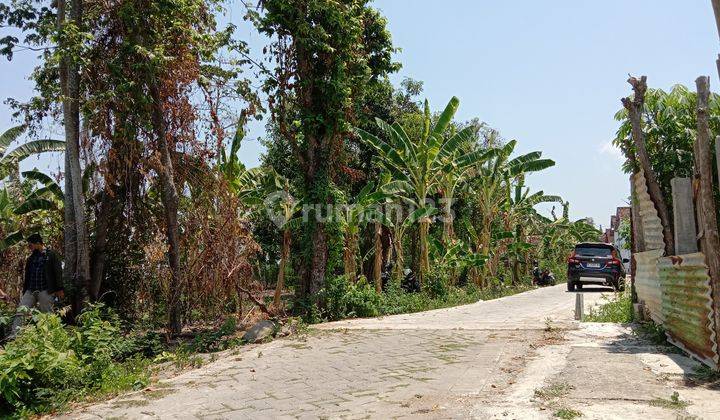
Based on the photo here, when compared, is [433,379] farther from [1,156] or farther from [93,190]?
[1,156]

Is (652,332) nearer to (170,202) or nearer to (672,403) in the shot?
(672,403)

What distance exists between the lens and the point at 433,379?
6418 millimetres

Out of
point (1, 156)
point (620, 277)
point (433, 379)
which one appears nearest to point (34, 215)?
point (1, 156)

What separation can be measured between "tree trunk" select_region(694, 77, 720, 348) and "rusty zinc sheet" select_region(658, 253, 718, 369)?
0.56 ft

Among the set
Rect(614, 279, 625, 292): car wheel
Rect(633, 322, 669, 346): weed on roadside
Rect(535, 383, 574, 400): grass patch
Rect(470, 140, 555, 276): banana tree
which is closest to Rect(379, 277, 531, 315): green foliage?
Rect(470, 140, 555, 276): banana tree

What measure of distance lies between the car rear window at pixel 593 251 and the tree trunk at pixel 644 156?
39.8 ft

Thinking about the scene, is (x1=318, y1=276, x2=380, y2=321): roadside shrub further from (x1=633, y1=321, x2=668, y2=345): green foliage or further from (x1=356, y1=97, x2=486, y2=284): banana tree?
(x1=633, y1=321, x2=668, y2=345): green foliage

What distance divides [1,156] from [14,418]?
42.1 feet

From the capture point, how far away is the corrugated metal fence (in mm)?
5945

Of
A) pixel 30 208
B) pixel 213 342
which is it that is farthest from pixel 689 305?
pixel 30 208

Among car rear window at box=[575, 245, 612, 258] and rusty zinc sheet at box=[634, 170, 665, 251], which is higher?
rusty zinc sheet at box=[634, 170, 665, 251]

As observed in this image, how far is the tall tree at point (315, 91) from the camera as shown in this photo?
12.2 metres

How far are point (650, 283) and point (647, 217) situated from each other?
3.55 feet

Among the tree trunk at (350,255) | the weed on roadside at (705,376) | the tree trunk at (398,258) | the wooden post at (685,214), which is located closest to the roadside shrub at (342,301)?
the tree trunk at (350,255)
